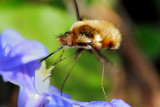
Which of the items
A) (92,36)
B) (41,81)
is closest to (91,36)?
(92,36)

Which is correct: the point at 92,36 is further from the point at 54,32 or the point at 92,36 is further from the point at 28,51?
the point at 54,32

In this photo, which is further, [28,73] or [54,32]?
[54,32]

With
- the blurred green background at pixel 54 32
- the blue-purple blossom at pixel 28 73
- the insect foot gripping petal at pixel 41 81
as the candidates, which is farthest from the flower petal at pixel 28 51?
the blurred green background at pixel 54 32

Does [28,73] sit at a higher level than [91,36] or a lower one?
lower

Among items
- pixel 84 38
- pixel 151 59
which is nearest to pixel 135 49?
pixel 151 59

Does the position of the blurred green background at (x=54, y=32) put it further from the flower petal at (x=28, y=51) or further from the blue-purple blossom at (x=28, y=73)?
the flower petal at (x=28, y=51)

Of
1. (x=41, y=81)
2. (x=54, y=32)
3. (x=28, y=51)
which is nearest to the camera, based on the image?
(x=28, y=51)

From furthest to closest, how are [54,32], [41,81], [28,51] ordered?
[54,32]
[41,81]
[28,51]

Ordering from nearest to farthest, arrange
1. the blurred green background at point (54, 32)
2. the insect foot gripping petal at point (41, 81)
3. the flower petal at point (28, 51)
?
the flower petal at point (28, 51) < the insect foot gripping petal at point (41, 81) < the blurred green background at point (54, 32)
